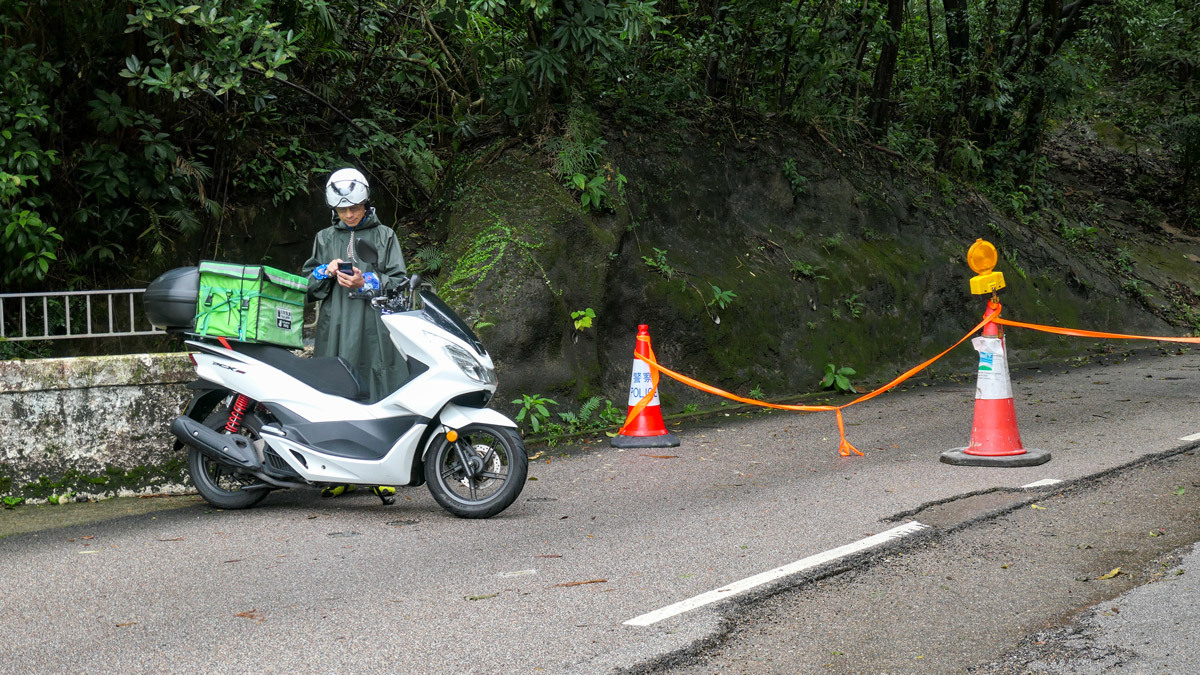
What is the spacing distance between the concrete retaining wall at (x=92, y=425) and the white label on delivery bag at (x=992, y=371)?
5741mm

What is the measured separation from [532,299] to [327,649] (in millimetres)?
6164

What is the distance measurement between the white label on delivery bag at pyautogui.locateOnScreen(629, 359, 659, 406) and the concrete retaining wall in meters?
3.67

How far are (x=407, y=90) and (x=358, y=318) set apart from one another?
6.60 meters

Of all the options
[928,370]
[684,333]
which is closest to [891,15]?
[928,370]

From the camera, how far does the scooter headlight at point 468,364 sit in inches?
252

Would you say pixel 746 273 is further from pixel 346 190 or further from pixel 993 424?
pixel 346 190

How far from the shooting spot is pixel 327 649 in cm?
426

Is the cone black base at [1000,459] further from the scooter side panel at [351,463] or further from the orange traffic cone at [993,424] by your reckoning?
the scooter side panel at [351,463]

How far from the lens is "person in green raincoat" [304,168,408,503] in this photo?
7.10m

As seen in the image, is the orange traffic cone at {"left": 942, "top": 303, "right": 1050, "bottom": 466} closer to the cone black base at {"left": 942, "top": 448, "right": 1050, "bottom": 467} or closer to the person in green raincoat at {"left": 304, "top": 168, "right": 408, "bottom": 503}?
the cone black base at {"left": 942, "top": 448, "right": 1050, "bottom": 467}

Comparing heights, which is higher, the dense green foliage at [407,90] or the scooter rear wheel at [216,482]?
the dense green foliage at [407,90]

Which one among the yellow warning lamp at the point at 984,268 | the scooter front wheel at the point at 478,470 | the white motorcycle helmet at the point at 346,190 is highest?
the white motorcycle helmet at the point at 346,190

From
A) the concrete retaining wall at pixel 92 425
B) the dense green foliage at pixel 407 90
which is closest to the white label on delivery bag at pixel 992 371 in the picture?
the dense green foliage at pixel 407 90

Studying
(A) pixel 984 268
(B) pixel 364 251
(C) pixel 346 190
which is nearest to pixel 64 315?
(C) pixel 346 190
